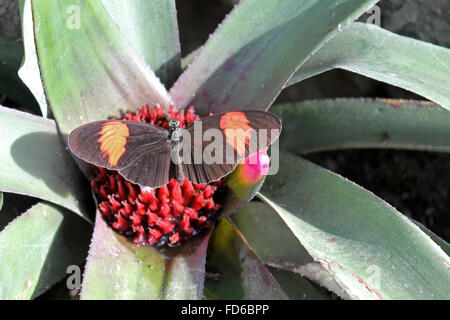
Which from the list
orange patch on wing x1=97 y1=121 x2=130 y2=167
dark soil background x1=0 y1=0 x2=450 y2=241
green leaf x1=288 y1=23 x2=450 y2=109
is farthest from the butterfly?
dark soil background x1=0 y1=0 x2=450 y2=241

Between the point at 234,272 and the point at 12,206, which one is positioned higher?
the point at 12,206

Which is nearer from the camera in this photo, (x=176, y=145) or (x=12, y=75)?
(x=176, y=145)

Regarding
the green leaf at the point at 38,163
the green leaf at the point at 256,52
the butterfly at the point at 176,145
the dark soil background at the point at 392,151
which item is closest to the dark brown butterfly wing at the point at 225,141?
the butterfly at the point at 176,145

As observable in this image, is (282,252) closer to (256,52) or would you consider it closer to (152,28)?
(256,52)

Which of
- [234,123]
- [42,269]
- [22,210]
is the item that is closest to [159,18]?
[234,123]

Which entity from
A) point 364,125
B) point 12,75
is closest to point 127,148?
point 12,75
